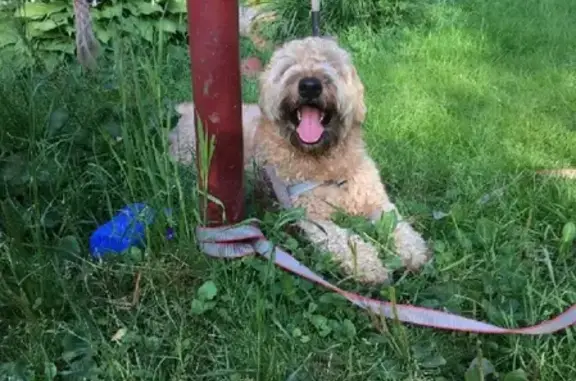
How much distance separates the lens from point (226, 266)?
9.27 ft

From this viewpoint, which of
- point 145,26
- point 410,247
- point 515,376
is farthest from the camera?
point 145,26

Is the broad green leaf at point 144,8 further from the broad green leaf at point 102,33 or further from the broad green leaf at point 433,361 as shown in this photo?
the broad green leaf at point 433,361

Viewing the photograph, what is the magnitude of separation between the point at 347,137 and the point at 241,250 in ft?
3.47

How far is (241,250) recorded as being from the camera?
2875 millimetres

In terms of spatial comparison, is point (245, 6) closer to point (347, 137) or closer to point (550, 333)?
point (347, 137)

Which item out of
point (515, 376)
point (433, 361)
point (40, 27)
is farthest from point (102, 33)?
point (515, 376)

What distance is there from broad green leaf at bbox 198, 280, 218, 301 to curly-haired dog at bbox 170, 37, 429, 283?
856mm

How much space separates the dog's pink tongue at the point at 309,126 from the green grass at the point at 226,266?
57cm

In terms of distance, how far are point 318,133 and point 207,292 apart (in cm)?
117

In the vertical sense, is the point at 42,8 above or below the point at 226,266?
above

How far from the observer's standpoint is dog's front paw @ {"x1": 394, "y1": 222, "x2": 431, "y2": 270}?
10.2 ft

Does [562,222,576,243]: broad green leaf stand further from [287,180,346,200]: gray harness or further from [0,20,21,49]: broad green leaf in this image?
[0,20,21,49]: broad green leaf

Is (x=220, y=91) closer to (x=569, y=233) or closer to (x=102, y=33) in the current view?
(x=569, y=233)

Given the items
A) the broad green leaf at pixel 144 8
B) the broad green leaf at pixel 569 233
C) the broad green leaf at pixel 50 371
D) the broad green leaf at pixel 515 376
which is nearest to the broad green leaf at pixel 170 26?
the broad green leaf at pixel 144 8
